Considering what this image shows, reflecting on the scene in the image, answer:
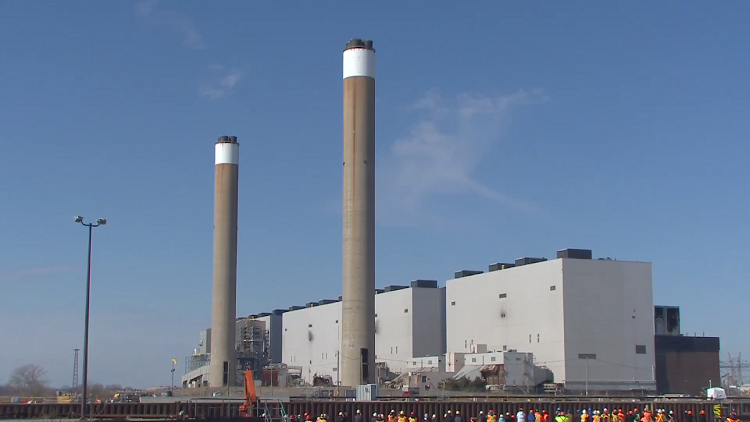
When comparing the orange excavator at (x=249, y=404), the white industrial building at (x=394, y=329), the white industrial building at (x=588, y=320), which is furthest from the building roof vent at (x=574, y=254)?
the orange excavator at (x=249, y=404)

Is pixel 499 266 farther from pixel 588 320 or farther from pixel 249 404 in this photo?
pixel 249 404

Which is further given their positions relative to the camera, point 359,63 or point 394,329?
point 394,329

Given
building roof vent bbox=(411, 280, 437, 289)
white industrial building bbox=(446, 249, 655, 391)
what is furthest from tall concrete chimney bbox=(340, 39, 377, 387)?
building roof vent bbox=(411, 280, 437, 289)

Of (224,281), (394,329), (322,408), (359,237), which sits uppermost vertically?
(359,237)

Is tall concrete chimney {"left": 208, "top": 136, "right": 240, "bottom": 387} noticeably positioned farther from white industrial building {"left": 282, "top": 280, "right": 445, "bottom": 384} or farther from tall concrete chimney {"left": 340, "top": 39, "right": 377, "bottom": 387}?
tall concrete chimney {"left": 340, "top": 39, "right": 377, "bottom": 387}

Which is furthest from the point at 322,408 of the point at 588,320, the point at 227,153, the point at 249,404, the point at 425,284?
the point at 425,284

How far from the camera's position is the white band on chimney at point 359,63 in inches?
3206

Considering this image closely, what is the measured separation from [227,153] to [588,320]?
46732mm

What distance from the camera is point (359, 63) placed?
81500mm

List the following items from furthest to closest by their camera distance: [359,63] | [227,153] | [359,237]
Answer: [227,153] → [359,63] → [359,237]

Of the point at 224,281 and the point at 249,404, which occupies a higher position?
the point at 224,281

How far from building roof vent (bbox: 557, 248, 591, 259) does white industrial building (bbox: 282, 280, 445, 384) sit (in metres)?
23.2

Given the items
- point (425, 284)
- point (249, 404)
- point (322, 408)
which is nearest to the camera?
point (249, 404)

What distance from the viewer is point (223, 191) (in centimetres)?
10975
